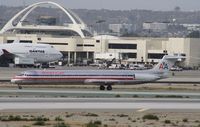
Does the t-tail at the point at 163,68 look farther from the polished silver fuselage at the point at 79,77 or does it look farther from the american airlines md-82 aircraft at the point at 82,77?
the polished silver fuselage at the point at 79,77

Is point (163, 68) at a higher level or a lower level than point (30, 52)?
lower

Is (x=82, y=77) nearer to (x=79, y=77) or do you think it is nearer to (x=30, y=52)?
(x=79, y=77)

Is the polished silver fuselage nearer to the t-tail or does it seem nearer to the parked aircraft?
the t-tail

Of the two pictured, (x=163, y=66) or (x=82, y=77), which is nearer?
(x=82, y=77)

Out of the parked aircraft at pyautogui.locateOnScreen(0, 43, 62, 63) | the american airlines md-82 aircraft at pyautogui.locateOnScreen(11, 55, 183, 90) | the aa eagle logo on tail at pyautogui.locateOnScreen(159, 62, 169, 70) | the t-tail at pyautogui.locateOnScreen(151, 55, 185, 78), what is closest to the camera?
the american airlines md-82 aircraft at pyautogui.locateOnScreen(11, 55, 183, 90)

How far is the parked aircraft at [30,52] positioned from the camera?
180625mm

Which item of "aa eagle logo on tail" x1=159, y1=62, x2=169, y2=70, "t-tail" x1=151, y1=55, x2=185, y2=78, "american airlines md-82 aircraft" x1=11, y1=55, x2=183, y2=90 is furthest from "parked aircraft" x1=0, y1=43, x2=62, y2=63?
"american airlines md-82 aircraft" x1=11, y1=55, x2=183, y2=90

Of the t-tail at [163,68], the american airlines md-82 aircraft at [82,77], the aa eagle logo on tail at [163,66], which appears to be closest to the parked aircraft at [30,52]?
the t-tail at [163,68]

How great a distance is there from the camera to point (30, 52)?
593 feet

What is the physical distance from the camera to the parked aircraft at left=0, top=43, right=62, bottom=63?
181m

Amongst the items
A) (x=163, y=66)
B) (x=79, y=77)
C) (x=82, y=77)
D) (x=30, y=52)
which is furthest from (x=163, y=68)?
(x=30, y=52)

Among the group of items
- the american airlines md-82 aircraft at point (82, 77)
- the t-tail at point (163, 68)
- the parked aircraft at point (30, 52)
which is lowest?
the american airlines md-82 aircraft at point (82, 77)

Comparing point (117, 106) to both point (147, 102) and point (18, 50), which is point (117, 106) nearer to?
point (147, 102)

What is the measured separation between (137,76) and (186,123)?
42.6 metres
